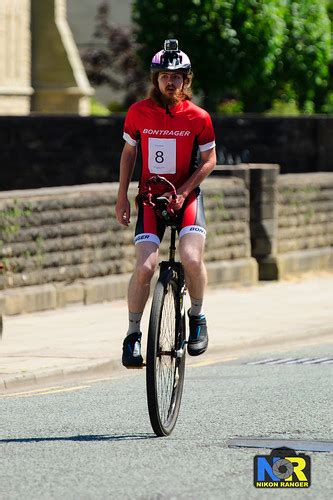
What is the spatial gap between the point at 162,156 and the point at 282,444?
6.04 ft

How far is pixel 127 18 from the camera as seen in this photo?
53.5 meters

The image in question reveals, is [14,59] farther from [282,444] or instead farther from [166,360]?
[282,444]

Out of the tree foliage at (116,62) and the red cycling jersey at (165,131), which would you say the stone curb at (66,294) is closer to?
the red cycling jersey at (165,131)

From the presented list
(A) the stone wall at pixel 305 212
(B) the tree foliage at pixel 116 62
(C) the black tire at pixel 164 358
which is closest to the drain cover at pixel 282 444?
(C) the black tire at pixel 164 358

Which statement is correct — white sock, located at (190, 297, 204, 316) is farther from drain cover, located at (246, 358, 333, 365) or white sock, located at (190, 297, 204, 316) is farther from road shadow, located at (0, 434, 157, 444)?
drain cover, located at (246, 358, 333, 365)

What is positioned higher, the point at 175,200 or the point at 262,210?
the point at 175,200

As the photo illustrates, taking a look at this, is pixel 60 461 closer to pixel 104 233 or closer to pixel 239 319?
pixel 239 319

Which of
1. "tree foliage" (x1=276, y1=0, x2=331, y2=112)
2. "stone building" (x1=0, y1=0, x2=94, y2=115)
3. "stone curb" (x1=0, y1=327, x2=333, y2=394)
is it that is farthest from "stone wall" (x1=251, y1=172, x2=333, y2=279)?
"stone building" (x1=0, y1=0, x2=94, y2=115)

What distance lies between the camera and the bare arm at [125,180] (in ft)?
30.6

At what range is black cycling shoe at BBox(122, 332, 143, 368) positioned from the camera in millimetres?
9023

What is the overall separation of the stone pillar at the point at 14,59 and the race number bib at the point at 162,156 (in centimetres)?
2937

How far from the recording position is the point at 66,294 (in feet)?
55.5

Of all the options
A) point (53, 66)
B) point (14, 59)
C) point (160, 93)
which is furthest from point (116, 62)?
point (160, 93)

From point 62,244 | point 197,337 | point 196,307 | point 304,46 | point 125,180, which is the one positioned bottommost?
point 304,46
